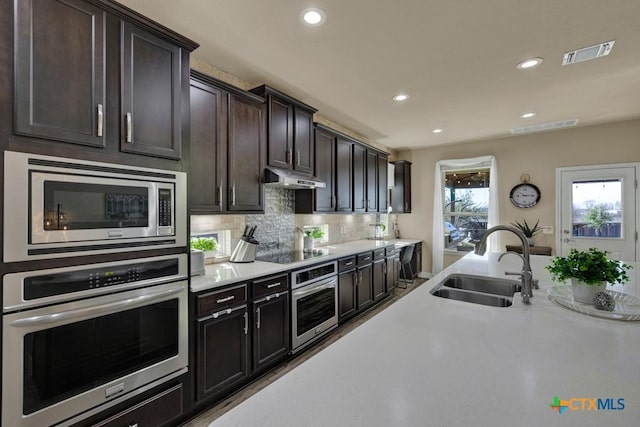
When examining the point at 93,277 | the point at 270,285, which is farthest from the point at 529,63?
the point at 93,277

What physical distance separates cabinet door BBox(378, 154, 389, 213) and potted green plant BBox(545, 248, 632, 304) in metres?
3.48

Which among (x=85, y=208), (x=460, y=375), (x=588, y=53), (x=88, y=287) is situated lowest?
(x=460, y=375)

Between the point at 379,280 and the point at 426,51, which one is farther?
the point at 379,280

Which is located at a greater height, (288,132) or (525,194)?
(288,132)

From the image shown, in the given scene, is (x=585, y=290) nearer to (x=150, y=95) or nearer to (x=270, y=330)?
(x=270, y=330)

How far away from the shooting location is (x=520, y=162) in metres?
4.91

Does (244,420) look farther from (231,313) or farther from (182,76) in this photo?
(182,76)

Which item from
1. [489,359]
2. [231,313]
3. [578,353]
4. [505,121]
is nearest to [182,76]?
[231,313]

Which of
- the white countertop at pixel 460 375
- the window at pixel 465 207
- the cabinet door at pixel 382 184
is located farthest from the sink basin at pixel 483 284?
the window at pixel 465 207

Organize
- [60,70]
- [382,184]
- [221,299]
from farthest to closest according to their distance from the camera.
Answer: [382,184] < [221,299] < [60,70]

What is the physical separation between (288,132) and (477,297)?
7.56ft

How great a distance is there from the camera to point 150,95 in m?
1.69

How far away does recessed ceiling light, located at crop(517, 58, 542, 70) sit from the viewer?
2463 millimetres

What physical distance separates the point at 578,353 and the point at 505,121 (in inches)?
161
